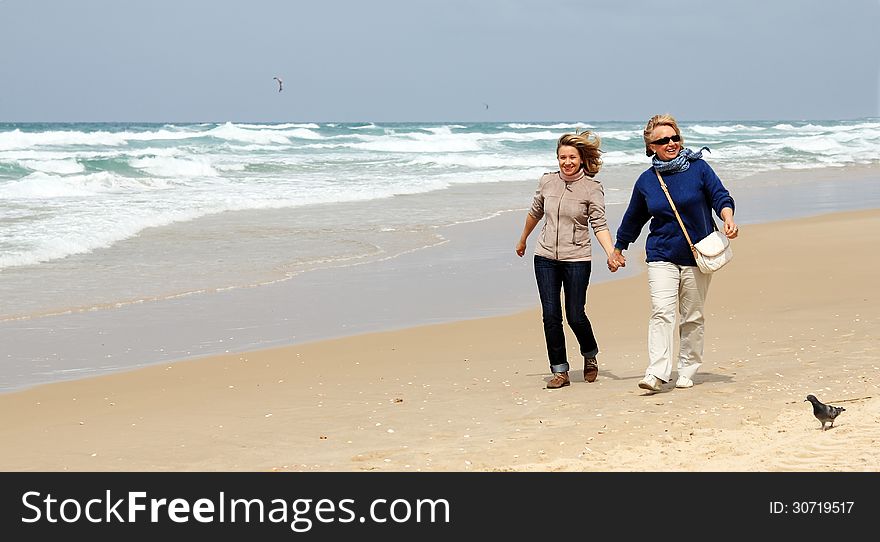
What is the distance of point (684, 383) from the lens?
19.5 ft

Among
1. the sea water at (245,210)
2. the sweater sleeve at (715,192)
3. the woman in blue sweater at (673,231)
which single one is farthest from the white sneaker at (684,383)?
the sea water at (245,210)

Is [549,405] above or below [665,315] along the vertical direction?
below

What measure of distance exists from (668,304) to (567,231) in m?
0.69

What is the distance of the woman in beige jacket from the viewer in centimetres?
606

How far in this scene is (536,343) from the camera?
7.77 meters

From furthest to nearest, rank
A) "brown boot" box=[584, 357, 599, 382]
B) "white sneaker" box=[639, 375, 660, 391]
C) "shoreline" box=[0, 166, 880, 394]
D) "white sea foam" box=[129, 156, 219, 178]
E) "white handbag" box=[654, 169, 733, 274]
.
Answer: "white sea foam" box=[129, 156, 219, 178] → "shoreline" box=[0, 166, 880, 394] → "brown boot" box=[584, 357, 599, 382] → "white sneaker" box=[639, 375, 660, 391] → "white handbag" box=[654, 169, 733, 274]

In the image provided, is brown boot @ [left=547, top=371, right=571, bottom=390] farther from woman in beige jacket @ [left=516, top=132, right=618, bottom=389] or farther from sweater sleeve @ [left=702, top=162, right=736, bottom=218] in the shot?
sweater sleeve @ [left=702, top=162, right=736, bottom=218]

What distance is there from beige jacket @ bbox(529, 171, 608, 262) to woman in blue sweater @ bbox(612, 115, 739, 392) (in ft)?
0.65

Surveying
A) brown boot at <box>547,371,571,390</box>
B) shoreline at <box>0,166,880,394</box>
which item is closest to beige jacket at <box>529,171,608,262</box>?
brown boot at <box>547,371,571,390</box>

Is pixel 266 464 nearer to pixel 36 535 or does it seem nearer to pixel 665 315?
pixel 36 535

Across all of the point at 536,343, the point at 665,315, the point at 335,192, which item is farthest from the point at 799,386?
the point at 335,192

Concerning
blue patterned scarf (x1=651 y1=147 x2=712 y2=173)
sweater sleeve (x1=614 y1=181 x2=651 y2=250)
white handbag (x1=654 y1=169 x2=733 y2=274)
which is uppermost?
blue patterned scarf (x1=651 y1=147 x2=712 y2=173)

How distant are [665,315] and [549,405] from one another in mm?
797

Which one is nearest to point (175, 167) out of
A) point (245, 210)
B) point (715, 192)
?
point (245, 210)
